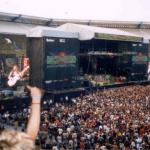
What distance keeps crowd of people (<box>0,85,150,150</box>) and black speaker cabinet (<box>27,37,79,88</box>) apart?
214 centimetres

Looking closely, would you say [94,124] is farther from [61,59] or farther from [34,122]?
[34,122]

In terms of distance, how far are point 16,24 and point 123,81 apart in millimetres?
11092

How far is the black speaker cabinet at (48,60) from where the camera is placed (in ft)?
87.1

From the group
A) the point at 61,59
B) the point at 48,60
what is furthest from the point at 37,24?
the point at 48,60

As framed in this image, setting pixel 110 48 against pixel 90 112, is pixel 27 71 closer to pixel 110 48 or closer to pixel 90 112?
pixel 90 112

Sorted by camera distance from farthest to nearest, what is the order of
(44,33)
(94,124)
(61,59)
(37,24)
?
1. (37,24)
2. (61,59)
3. (44,33)
4. (94,124)

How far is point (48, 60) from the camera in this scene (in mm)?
26797

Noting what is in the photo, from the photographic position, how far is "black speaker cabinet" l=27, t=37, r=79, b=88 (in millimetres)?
26562

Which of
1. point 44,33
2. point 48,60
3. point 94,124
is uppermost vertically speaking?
point 44,33

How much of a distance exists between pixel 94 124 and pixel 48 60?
883 centimetres

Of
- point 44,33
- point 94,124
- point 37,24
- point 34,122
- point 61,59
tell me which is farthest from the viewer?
point 37,24

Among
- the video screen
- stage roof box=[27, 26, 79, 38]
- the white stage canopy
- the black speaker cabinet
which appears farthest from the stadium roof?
the video screen

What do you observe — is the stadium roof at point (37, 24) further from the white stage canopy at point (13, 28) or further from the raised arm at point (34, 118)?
the raised arm at point (34, 118)

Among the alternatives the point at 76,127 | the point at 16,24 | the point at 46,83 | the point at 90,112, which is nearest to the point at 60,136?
the point at 76,127
